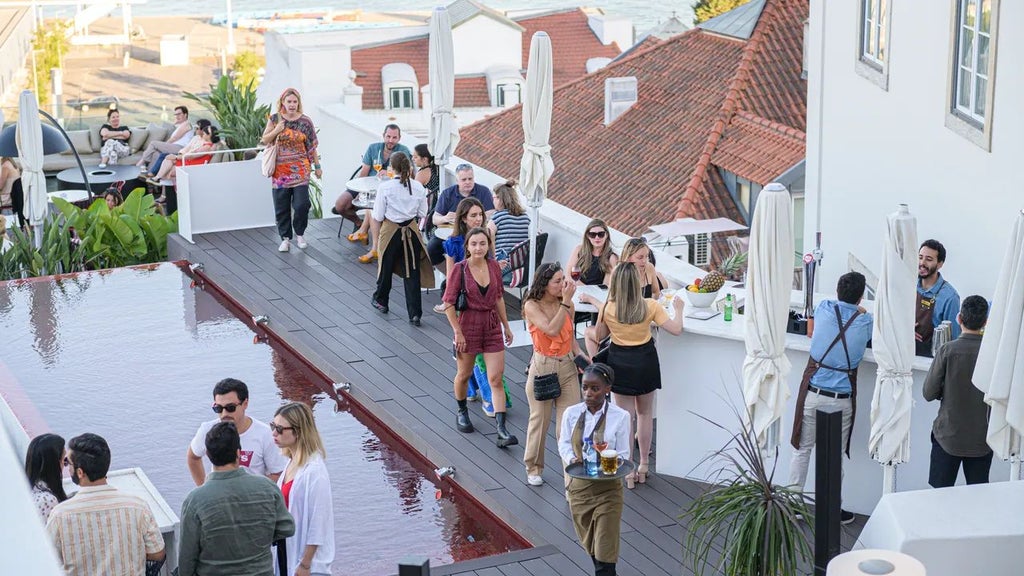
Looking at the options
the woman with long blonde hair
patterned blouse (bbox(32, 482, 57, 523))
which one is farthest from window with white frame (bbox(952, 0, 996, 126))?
patterned blouse (bbox(32, 482, 57, 523))

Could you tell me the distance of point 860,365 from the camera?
7.90 metres

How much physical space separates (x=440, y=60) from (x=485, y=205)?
203cm

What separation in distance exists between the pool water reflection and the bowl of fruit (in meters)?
2.01

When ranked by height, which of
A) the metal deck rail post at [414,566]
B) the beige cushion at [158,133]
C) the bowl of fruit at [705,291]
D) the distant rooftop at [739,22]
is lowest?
the metal deck rail post at [414,566]

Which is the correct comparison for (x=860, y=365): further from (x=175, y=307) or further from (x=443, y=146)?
(x=175, y=307)

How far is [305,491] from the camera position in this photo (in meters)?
6.07

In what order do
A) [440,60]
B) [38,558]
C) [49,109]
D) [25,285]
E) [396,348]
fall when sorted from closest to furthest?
[38,558], [396,348], [440,60], [25,285], [49,109]

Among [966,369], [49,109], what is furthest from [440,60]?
[49,109]

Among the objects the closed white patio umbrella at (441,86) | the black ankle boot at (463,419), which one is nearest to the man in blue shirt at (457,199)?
the closed white patio umbrella at (441,86)

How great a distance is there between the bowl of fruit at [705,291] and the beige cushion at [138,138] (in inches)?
726

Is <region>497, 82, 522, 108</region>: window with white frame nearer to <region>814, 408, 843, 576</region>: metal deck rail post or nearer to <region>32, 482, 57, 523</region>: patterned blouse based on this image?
<region>32, 482, 57, 523</region>: patterned blouse

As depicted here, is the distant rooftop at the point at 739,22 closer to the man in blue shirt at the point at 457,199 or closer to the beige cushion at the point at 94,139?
the beige cushion at the point at 94,139

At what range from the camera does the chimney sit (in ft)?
119

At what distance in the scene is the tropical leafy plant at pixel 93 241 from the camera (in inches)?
594
